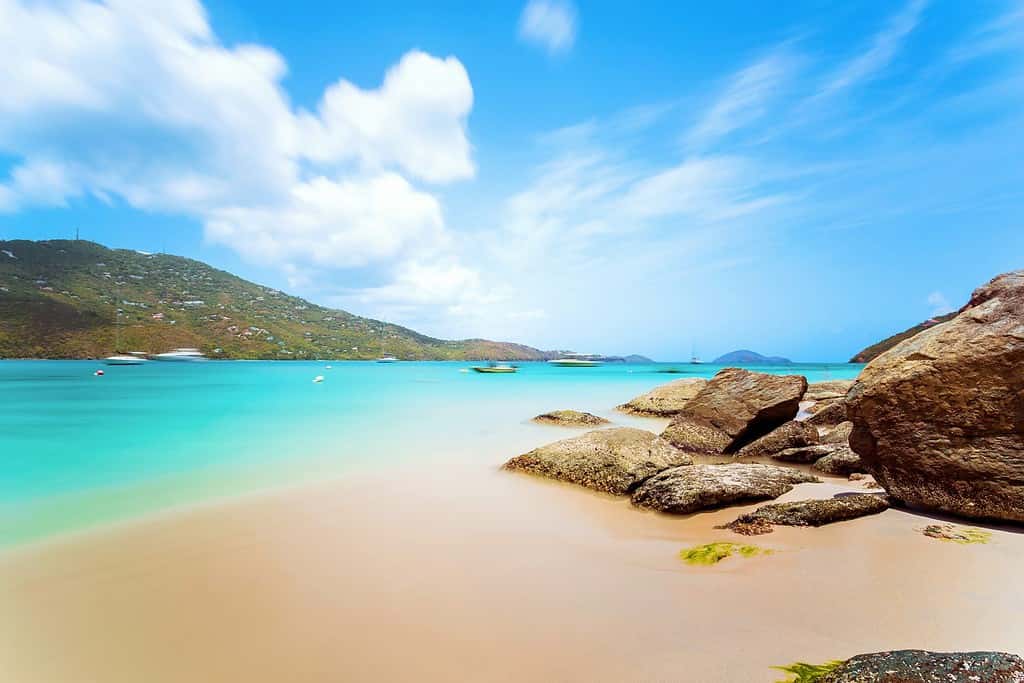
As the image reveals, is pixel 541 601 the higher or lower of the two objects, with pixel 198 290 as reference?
lower

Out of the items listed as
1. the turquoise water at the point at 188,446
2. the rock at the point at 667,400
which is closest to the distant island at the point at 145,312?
the turquoise water at the point at 188,446

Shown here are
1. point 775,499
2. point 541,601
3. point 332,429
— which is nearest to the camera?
point 541,601

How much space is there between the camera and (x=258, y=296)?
599 feet

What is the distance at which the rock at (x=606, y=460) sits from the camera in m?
9.20

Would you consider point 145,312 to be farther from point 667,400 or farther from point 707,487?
point 707,487

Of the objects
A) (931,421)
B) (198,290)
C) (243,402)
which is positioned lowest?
(243,402)

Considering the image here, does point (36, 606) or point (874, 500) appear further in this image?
point (874, 500)

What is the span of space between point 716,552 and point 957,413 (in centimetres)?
457

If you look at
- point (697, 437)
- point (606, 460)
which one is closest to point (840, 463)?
Result: point (697, 437)

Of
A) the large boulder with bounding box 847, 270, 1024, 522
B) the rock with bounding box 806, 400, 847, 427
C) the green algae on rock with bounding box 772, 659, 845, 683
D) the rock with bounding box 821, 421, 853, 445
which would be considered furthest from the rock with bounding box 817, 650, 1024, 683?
the rock with bounding box 806, 400, 847, 427

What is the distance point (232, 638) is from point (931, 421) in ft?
32.4

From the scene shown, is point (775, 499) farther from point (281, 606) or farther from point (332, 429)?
point (332, 429)

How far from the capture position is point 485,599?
4992mm

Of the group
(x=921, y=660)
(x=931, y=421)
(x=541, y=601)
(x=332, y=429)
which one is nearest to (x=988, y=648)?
(x=921, y=660)
